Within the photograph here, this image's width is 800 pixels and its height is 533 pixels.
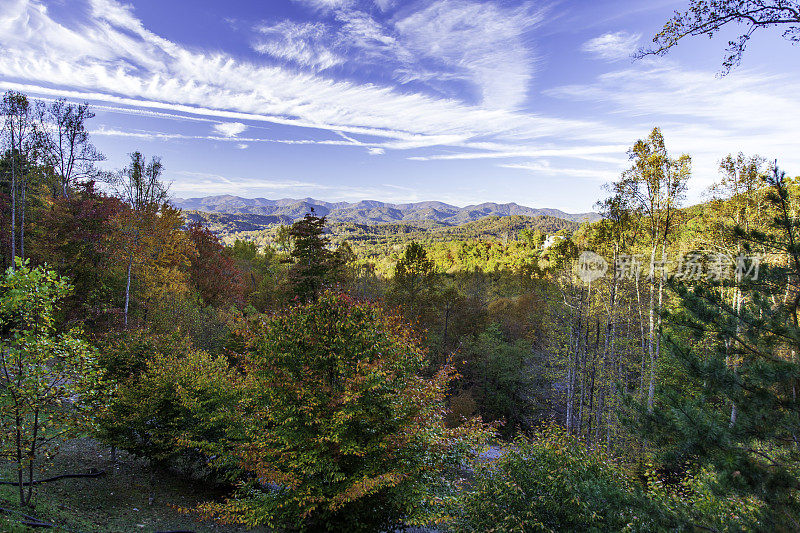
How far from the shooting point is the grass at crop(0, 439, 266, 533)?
741 cm

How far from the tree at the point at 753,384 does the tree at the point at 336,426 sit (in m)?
4.61

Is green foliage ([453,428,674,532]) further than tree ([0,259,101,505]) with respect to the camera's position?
No

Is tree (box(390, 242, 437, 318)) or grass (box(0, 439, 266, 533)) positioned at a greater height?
tree (box(390, 242, 437, 318))

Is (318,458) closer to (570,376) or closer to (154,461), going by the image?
(154,461)

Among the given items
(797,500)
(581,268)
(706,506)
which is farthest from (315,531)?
(581,268)

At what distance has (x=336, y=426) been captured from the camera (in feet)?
22.5

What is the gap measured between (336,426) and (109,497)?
793 cm

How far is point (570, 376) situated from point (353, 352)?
16.7m

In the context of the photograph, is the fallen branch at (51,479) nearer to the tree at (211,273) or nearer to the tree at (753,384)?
the tree at (753,384)

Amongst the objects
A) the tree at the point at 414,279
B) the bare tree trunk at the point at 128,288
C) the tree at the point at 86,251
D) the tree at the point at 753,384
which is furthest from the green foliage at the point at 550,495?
the tree at the point at 86,251

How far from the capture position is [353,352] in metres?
7.98

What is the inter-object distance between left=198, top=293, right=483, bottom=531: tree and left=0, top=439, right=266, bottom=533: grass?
8.52ft

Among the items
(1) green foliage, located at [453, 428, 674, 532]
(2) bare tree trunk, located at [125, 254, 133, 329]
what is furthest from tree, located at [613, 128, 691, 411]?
(2) bare tree trunk, located at [125, 254, 133, 329]

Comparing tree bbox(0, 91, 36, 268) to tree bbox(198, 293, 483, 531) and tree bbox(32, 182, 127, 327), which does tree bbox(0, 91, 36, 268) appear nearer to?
tree bbox(32, 182, 127, 327)
